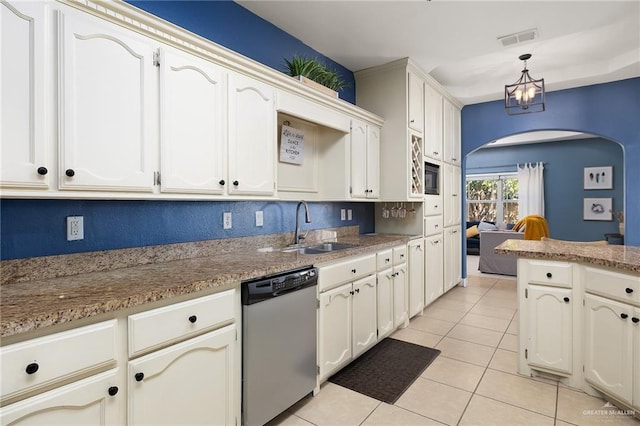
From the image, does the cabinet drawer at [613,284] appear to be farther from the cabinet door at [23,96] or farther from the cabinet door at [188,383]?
the cabinet door at [23,96]

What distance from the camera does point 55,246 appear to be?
5.12 feet

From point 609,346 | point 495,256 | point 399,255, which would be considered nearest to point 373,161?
point 399,255

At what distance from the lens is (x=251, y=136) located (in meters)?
2.13

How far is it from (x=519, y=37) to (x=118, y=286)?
3713 millimetres

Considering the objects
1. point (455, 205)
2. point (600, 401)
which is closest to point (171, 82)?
point (600, 401)

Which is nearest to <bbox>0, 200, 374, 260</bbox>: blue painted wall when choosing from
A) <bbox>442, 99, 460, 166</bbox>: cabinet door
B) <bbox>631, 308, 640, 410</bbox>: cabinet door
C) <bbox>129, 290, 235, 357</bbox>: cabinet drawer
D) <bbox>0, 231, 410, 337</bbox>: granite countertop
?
<bbox>0, 231, 410, 337</bbox>: granite countertop

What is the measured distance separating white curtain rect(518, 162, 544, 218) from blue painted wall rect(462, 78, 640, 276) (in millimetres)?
3593

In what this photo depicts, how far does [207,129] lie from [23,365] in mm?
1309

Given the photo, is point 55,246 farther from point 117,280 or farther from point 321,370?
point 321,370

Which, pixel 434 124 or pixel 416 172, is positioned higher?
pixel 434 124

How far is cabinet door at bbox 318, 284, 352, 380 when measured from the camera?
221 cm

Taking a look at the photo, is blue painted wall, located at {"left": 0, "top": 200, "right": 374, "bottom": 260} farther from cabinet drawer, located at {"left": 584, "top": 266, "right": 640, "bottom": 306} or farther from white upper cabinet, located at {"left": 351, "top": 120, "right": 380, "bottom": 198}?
cabinet drawer, located at {"left": 584, "top": 266, "right": 640, "bottom": 306}

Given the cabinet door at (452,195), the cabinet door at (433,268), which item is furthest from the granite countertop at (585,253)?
the cabinet door at (452,195)

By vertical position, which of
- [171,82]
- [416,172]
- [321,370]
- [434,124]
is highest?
[434,124]
